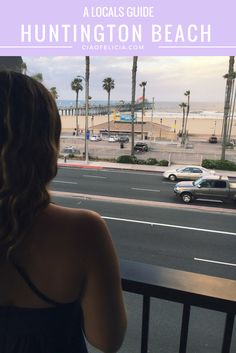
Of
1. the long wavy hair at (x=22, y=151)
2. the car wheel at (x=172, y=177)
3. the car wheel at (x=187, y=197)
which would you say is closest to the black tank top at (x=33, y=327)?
the long wavy hair at (x=22, y=151)

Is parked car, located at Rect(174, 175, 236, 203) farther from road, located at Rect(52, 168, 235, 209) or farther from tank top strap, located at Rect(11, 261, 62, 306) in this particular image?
tank top strap, located at Rect(11, 261, 62, 306)

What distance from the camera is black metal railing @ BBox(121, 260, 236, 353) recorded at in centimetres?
120

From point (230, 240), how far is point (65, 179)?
1149cm

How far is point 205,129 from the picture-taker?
7450 centimetres

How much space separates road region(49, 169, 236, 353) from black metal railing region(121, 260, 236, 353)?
3.39 metres

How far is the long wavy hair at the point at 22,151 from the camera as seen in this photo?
0.86 m

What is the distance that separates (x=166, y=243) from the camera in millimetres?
9266

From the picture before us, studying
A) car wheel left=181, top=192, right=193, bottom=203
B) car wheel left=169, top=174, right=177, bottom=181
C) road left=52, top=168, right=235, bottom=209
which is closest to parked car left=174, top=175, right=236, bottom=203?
car wheel left=181, top=192, right=193, bottom=203

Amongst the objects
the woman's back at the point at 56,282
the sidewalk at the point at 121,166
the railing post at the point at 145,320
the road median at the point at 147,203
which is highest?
the woman's back at the point at 56,282

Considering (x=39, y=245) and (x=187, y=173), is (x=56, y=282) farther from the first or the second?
(x=187, y=173)

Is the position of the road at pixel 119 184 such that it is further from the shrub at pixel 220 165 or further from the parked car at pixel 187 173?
the shrub at pixel 220 165

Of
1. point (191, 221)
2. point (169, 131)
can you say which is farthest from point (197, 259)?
point (169, 131)

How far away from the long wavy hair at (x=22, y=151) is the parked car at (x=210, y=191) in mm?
14088

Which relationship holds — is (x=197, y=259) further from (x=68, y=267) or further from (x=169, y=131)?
(x=169, y=131)
